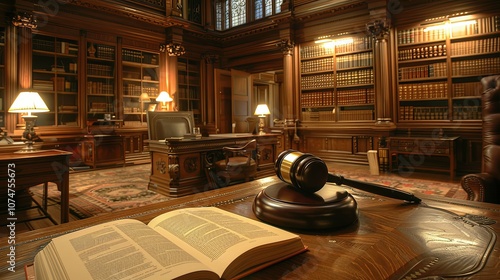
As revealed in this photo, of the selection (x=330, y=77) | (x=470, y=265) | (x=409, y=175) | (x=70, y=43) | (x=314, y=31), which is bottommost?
(x=409, y=175)

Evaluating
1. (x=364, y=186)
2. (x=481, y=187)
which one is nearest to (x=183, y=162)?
(x=481, y=187)

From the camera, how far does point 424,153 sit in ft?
15.5

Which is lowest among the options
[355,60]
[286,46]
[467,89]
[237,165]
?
[237,165]

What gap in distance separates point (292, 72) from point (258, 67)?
1.67m

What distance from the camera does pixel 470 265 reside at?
521mm

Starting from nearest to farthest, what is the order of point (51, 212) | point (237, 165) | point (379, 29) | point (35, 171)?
point (35, 171) < point (51, 212) < point (237, 165) < point (379, 29)

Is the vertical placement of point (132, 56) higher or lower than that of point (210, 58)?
lower

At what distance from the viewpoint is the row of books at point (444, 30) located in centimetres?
466

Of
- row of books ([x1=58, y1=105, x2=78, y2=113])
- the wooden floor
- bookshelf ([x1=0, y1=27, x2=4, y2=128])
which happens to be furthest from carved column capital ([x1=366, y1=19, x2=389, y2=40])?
bookshelf ([x1=0, y1=27, x2=4, y2=128])

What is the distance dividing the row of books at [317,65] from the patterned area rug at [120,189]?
7.68 ft

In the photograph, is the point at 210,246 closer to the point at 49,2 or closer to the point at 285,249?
the point at 285,249

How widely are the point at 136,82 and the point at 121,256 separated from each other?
7128mm

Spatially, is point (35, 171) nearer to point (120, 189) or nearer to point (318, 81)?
point (120, 189)

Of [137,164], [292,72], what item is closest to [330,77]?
[292,72]
